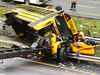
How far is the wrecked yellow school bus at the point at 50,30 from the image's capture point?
907cm

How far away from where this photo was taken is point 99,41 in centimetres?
1216

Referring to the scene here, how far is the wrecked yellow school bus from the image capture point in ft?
29.8

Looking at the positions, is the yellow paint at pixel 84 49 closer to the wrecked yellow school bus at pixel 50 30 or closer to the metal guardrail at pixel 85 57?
the wrecked yellow school bus at pixel 50 30

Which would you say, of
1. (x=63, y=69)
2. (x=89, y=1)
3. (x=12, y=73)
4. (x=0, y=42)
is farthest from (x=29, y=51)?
(x=89, y=1)

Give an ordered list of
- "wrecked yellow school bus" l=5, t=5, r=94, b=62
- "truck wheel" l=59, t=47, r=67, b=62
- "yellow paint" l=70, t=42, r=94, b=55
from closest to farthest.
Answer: "wrecked yellow school bus" l=5, t=5, r=94, b=62
"truck wheel" l=59, t=47, r=67, b=62
"yellow paint" l=70, t=42, r=94, b=55

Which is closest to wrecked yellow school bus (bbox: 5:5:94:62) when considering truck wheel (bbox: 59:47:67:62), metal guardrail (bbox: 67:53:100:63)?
truck wheel (bbox: 59:47:67:62)

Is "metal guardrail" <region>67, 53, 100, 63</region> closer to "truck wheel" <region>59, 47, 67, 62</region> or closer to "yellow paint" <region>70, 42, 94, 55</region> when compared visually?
"truck wheel" <region>59, 47, 67, 62</region>

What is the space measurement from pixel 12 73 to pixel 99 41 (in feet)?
20.6

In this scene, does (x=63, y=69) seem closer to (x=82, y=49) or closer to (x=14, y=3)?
(x=82, y=49)

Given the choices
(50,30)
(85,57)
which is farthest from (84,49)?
(50,30)

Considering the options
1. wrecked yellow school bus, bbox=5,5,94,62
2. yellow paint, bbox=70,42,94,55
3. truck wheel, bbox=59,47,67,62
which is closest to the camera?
wrecked yellow school bus, bbox=5,5,94,62

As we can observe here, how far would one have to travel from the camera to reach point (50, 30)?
9734mm

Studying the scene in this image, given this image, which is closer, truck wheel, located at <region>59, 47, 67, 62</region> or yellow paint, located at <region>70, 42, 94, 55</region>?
truck wheel, located at <region>59, 47, 67, 62</region>

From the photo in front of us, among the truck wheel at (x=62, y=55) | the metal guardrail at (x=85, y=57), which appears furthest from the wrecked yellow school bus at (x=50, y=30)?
the metal guardrail at (x=85, y=57)
